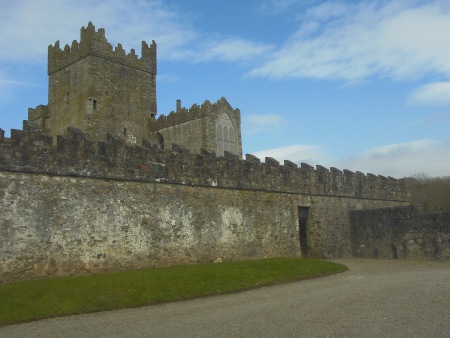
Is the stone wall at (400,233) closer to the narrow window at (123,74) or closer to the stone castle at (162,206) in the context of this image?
the stone castle at (162,206)

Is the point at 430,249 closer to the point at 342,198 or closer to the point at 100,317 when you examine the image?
the point at 342,198

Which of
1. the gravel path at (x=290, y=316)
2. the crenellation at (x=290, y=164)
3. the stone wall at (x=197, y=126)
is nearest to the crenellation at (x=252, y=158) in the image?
the crenellation at (x=290, y=164)

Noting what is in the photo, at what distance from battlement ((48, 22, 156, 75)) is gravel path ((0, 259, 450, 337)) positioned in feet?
97.8

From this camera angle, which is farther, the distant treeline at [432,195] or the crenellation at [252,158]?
the distant treeline at [432,195]

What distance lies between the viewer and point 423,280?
1498 cm

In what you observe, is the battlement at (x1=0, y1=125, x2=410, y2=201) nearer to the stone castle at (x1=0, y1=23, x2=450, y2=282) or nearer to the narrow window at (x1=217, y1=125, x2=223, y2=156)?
the stone castle at (x1=0, y1=23, x2=450, y2=282)

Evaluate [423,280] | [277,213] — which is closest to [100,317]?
[423,280]

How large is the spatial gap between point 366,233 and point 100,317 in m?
18.0

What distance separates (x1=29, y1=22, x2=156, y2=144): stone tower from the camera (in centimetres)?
3916

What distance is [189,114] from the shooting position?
41188 millimetres

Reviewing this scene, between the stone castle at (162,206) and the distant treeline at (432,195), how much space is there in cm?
1785

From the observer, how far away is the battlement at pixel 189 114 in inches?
1585

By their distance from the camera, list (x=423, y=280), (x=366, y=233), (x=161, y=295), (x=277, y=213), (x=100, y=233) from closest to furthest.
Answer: (x=161, y=295)
(x=423, y=280)
(x=100, y=233)
(x=277, y=213)
(x=366, y=233)

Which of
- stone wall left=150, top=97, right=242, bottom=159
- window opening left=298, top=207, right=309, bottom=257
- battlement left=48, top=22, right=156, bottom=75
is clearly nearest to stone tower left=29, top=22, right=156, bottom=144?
battlement left=48, top=22, right=156, bottom=75
